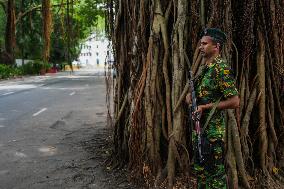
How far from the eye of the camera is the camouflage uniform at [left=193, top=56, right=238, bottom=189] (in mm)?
4004

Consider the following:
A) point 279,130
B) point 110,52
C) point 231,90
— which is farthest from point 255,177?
point 110,52

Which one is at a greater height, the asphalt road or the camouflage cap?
the camouflage cap

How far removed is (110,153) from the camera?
6824mm

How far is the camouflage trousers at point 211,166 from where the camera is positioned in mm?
4113

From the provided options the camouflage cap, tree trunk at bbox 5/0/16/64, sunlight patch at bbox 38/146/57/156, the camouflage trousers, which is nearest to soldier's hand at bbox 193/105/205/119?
the camouflage trousers

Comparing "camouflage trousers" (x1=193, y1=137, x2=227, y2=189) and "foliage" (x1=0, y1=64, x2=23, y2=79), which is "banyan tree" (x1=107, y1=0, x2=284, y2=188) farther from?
"foliage" (x1=0, y1=64, x2=23, y2=79)

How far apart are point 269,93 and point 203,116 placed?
177 centimetres

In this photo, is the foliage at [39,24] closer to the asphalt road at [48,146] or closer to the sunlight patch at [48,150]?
the asphalt road at [48,146]

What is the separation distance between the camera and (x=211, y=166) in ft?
13.6

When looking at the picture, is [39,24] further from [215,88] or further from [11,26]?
[215,88]

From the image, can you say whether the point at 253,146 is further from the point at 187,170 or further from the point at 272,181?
the point at 187,170

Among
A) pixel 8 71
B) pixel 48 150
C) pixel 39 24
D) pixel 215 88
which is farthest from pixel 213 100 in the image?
pixel 39 24

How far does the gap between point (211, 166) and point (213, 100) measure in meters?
0.59

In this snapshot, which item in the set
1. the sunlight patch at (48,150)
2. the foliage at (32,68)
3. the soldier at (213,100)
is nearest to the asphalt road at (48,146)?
the sunlight patch at (48,150)
